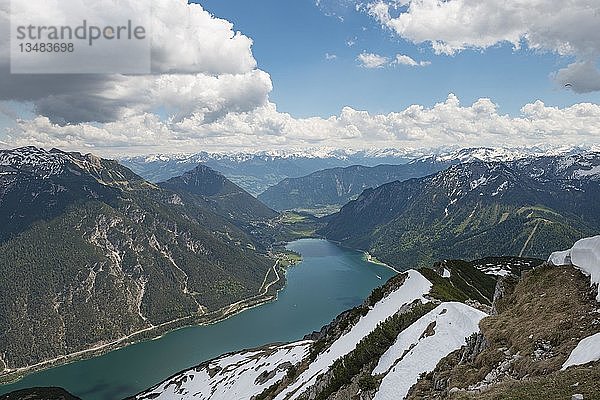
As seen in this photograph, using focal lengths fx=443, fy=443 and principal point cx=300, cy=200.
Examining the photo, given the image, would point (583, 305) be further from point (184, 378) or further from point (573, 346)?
point (184, 378)

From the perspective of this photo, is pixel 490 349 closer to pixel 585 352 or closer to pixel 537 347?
pixel 537 347

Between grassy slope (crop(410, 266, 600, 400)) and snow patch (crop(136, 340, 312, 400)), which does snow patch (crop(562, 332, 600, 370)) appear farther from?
snow patch (crop(136, 340, 312, 400))

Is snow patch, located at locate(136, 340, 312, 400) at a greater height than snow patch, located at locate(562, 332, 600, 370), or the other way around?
snow patch, located at locate(562, 332, 600, 370)

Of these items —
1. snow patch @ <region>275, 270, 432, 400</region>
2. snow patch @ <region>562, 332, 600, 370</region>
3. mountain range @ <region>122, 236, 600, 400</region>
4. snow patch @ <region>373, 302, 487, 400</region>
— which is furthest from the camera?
snow patch @ <region>275, 270, 432, 400</region>

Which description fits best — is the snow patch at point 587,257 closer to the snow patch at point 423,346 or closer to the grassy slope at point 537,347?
the grassy slope at point 537,347

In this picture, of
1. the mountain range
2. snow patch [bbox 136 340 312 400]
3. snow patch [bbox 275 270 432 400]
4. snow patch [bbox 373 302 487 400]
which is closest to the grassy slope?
the mountain range

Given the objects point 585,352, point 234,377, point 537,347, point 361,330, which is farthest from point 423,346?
point 234,377

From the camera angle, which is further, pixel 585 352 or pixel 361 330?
pixel 361 330

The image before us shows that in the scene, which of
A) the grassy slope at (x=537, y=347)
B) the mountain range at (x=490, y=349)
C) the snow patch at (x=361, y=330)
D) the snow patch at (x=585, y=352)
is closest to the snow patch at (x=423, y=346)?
the mountain range at (x=490, y=349)
